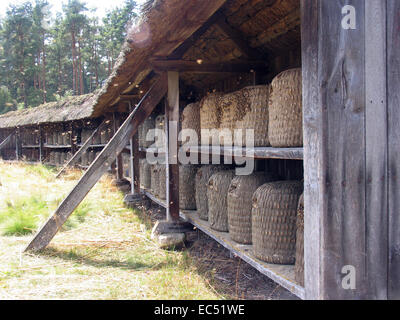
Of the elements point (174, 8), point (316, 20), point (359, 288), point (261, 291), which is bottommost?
point (261, 291)

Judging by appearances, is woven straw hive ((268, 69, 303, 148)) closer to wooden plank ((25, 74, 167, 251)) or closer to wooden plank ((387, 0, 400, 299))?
wooden plank ((387, 0, 400, 299))

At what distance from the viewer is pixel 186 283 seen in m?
3.24

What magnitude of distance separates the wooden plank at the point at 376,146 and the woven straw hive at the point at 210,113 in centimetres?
205

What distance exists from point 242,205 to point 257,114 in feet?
2.58

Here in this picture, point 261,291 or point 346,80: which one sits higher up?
point 346,80

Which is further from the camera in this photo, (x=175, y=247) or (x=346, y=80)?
(x=175, y=247)

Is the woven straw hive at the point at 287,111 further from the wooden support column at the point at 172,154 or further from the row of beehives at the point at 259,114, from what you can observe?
the wooden support column at the point at 172,154

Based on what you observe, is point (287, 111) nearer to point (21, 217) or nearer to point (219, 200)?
point (219, 200)

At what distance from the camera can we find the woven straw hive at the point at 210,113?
388 cm

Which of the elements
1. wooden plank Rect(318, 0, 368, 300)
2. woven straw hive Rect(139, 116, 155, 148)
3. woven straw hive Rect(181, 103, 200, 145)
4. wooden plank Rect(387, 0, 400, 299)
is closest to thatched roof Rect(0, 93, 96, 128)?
woven straw hive Rect(139, 116, 155, 148)

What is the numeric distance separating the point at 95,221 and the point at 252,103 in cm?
374

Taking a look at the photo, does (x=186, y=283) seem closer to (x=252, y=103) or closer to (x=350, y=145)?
(x=252, y=103)
